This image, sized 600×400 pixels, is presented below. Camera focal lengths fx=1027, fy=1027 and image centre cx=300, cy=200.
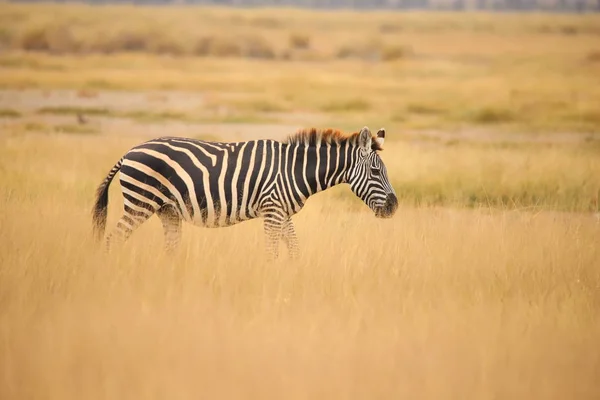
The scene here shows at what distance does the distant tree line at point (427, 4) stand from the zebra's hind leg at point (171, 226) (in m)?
78.4

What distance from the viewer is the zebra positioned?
812cm

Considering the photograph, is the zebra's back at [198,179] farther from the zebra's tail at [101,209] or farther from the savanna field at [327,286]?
the savanna field at [327,286]

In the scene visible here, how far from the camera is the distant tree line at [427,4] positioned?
88.0 m

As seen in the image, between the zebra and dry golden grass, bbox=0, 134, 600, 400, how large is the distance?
0.29 metres

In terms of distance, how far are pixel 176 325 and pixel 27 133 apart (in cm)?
1274

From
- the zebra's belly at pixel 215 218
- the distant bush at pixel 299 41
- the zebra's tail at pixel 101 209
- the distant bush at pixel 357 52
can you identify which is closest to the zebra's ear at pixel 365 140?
the zebra's belly at pixel 215 218

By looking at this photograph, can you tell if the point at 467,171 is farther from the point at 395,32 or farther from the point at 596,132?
the point at 395,32

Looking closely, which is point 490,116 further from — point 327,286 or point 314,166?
point 327,286

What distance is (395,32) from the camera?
63.6 meters

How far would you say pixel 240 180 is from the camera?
27.0ft

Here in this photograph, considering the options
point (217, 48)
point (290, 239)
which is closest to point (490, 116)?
point (290, 239)

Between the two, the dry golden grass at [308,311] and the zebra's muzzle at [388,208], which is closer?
the dry golden grass at [308,311]

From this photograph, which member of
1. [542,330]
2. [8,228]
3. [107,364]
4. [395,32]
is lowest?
[107,364]

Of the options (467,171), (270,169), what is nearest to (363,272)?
(270,169)
